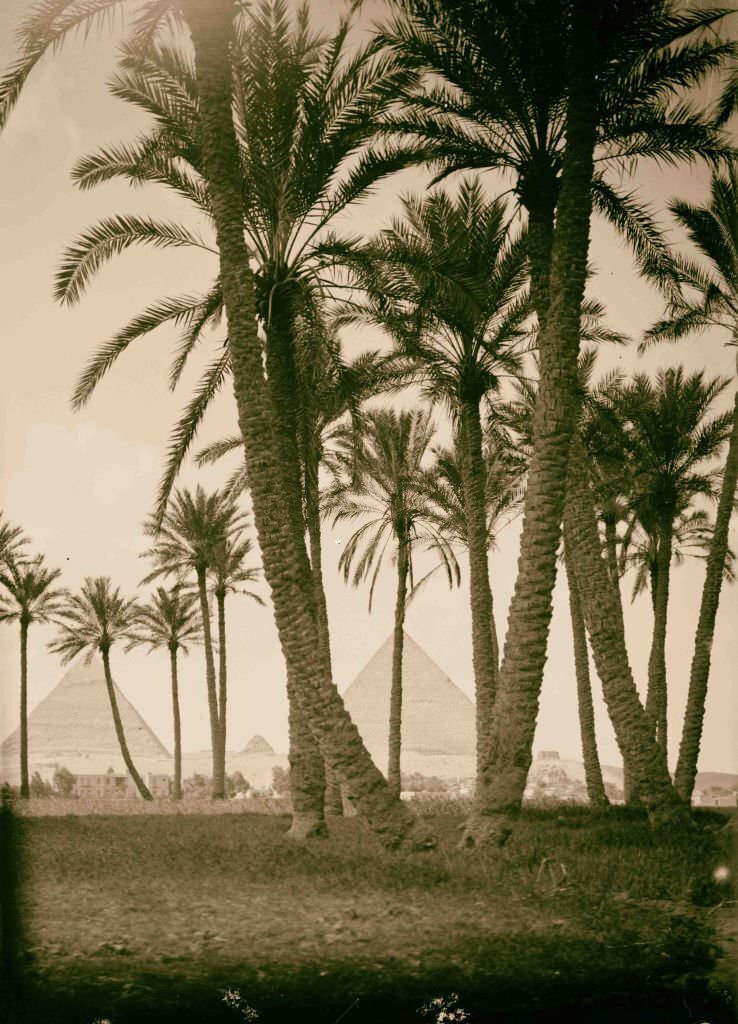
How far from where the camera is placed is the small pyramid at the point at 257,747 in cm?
8456

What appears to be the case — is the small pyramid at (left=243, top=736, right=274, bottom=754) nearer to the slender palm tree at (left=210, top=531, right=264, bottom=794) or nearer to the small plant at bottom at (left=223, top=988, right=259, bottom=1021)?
the slender palm tree at (left=210, top=531, right=264, bottom=794)

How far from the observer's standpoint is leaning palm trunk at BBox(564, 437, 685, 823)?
11.8m

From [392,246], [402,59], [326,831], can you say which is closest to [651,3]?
[402,59]

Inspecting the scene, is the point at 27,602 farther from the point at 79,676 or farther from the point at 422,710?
the point at 422,710

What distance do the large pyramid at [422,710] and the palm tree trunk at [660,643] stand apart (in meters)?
51.6

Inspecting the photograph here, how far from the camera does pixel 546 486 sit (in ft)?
32.9

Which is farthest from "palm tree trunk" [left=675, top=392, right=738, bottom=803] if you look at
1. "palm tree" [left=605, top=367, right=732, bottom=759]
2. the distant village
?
the distant village

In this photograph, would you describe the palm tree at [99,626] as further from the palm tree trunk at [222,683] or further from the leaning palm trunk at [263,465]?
the leaning palm trunk at [263,465]

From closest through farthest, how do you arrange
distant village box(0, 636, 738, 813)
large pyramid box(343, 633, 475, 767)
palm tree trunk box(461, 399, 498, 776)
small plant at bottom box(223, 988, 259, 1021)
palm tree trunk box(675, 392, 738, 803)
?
1. small plant at bottom box(223, 988, 259, 1021)
2. palm tree trunk box(675, 392, 738, 803)
3. palm tree trunk box(461, 399, 498, 776)
4. distant village box(0, 636, 738, 813)
5. large pyramid box(343, 633, 475, 767)

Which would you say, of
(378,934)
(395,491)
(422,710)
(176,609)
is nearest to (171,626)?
(176,609)

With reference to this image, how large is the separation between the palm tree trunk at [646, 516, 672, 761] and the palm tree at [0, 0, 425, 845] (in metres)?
12.1

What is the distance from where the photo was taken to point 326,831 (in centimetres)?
1327

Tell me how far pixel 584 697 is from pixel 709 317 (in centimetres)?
1076

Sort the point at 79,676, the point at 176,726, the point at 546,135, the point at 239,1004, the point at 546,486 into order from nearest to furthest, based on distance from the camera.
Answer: the point at 239,1004, the point at 546,486, the point at 546,135, the point at 176,726, the point at 79,676
